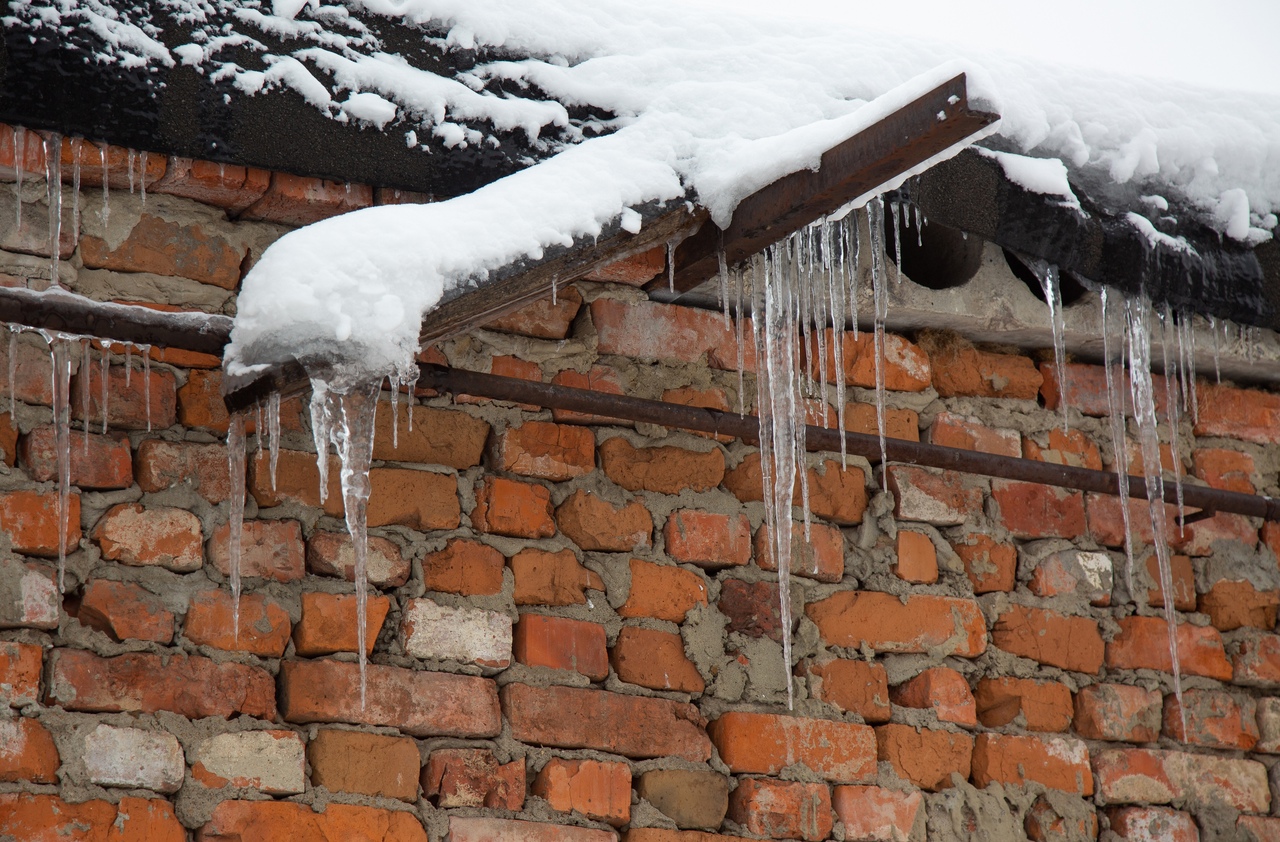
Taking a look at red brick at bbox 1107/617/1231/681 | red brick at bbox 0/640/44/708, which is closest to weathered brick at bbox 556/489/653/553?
red brick at bbox 0/640/44/708

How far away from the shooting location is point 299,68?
179 centimetres

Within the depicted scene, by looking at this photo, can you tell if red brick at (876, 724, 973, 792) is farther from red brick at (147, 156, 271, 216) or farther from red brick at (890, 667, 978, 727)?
red brick at (147, 156, 271, 216)

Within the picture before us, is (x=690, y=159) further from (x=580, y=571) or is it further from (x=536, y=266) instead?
(x=580, y=571)

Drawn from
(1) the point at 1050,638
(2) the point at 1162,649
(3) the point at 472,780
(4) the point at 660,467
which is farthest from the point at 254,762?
(2) the point at 1162,649

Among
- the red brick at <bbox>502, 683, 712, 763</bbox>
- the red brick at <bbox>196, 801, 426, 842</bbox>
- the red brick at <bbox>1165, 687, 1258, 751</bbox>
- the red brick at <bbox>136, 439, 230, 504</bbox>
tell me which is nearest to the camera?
the red brick at <bbox>196, 801, 426, 842</bbox>

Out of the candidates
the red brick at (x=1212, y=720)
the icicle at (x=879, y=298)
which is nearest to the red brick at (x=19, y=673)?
the icicle at (x=879, y=298)

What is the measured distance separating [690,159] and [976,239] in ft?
2.57

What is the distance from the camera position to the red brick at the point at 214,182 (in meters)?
1.91

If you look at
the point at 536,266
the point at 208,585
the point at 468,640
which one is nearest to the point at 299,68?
the point at 536,266

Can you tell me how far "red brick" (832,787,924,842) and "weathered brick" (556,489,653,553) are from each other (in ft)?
1.81

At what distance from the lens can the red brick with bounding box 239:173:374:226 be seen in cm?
198

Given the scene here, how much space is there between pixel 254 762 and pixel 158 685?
0.17 meters

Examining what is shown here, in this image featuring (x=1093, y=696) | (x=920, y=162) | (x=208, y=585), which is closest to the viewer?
(x=920, y=162)

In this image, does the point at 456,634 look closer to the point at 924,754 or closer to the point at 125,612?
the point at 125,612
